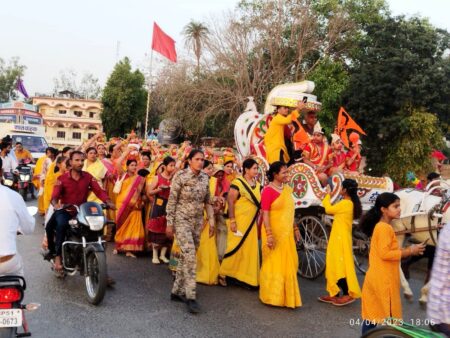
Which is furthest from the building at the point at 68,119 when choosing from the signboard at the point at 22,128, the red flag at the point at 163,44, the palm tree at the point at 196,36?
the red flag at the point at 163,44

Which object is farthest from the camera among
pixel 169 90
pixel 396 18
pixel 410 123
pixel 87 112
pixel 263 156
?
pixel 87 112

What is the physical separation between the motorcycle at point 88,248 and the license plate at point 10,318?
1.69m

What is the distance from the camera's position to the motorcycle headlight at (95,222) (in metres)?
5.46

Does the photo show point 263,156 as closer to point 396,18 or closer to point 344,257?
point 344,257

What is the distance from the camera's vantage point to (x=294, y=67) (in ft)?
79.7

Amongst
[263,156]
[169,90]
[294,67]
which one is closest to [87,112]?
[169,90]

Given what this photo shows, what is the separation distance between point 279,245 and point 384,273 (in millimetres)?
1870

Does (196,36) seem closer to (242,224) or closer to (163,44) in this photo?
(163,44)

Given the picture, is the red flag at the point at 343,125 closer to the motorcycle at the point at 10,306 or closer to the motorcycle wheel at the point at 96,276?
the motorcycle wheel at the point at 96,276

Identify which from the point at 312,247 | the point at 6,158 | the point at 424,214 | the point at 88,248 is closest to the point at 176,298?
the point at 88,248

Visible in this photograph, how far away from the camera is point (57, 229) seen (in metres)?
5.83

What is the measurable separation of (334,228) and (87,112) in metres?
55.5

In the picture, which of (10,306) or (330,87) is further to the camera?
(330,87)

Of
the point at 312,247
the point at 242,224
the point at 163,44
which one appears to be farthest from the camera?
the point at 163,44
